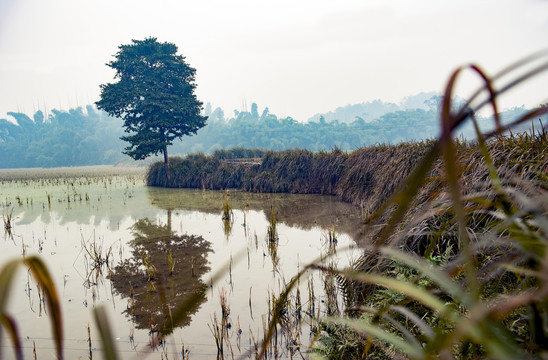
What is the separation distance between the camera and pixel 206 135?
324 feet

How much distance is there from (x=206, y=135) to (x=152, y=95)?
255ft

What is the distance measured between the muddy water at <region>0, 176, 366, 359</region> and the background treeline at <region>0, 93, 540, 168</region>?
216 ft

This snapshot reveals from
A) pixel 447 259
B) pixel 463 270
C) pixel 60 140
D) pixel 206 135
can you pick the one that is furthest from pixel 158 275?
pixel 60 140

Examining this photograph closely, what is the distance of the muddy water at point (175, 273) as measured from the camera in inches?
116

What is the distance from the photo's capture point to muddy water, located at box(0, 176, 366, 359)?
2.94m

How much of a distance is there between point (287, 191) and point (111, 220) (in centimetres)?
715

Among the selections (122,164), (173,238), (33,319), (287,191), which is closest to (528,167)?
(33,319)

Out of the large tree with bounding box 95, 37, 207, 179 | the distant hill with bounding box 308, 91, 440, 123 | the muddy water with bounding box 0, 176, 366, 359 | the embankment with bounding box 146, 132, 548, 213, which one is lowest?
the muddy water with bounding box 0, 176, 366, 359

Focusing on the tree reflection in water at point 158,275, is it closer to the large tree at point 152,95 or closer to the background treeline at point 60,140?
the large tree at point 152,95

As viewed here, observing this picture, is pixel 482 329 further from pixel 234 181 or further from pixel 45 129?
pixel 45 129

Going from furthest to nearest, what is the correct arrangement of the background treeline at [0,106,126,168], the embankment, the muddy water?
the background treeline at [0,106,126,168]
the embankment
the muddy water

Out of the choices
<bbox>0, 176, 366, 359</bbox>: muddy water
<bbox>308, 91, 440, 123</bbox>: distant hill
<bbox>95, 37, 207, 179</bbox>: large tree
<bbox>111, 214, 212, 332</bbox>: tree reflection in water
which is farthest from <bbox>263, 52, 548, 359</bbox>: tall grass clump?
<bbox>308, 91, 440, 123</bbox>: distant hill

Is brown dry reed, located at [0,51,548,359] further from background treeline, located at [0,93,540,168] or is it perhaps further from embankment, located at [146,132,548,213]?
background treeline, located at [0,93,540,168]

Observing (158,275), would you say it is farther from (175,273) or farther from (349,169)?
(349,169)
